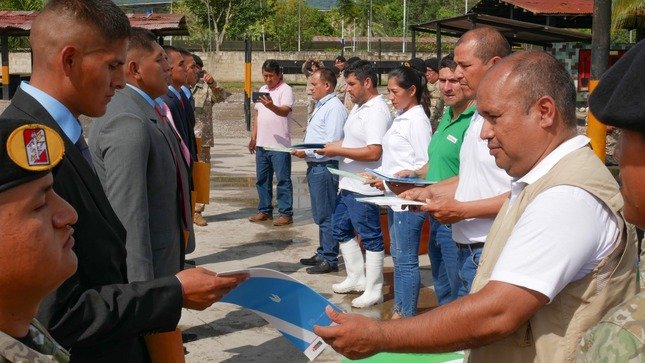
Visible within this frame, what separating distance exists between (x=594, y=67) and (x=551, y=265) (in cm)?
459

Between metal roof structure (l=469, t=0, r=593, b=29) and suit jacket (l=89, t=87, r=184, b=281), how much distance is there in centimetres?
1488

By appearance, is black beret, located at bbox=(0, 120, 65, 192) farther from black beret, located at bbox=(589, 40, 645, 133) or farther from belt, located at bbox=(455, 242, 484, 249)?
belt, located at bbox=(455, 242, 484, 249)

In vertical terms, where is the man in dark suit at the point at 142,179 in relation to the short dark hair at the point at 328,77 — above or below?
below

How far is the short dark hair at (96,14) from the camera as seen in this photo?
9.73 feet

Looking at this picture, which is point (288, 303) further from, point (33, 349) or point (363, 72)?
point (363, 72)

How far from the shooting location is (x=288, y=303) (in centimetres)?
340

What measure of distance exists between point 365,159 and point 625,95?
18.5ft

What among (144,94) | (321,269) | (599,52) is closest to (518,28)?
(321,269)

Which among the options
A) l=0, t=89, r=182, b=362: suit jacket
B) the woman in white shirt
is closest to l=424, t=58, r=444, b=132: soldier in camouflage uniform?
the woman in white shirt

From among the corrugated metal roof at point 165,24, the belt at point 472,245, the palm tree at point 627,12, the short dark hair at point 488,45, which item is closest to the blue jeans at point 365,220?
the belt at point 472,245

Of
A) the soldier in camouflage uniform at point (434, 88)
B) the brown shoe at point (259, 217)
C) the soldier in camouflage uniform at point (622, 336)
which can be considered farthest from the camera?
the soldier in camouflage uniform at point (434, 88)

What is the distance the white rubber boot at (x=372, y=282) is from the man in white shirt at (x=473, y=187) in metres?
2.44

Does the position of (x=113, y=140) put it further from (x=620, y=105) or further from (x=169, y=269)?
(x=620, y=105)

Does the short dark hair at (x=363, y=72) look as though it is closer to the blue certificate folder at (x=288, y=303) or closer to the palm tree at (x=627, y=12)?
the blue certificate folder at (x=288, y=303)
